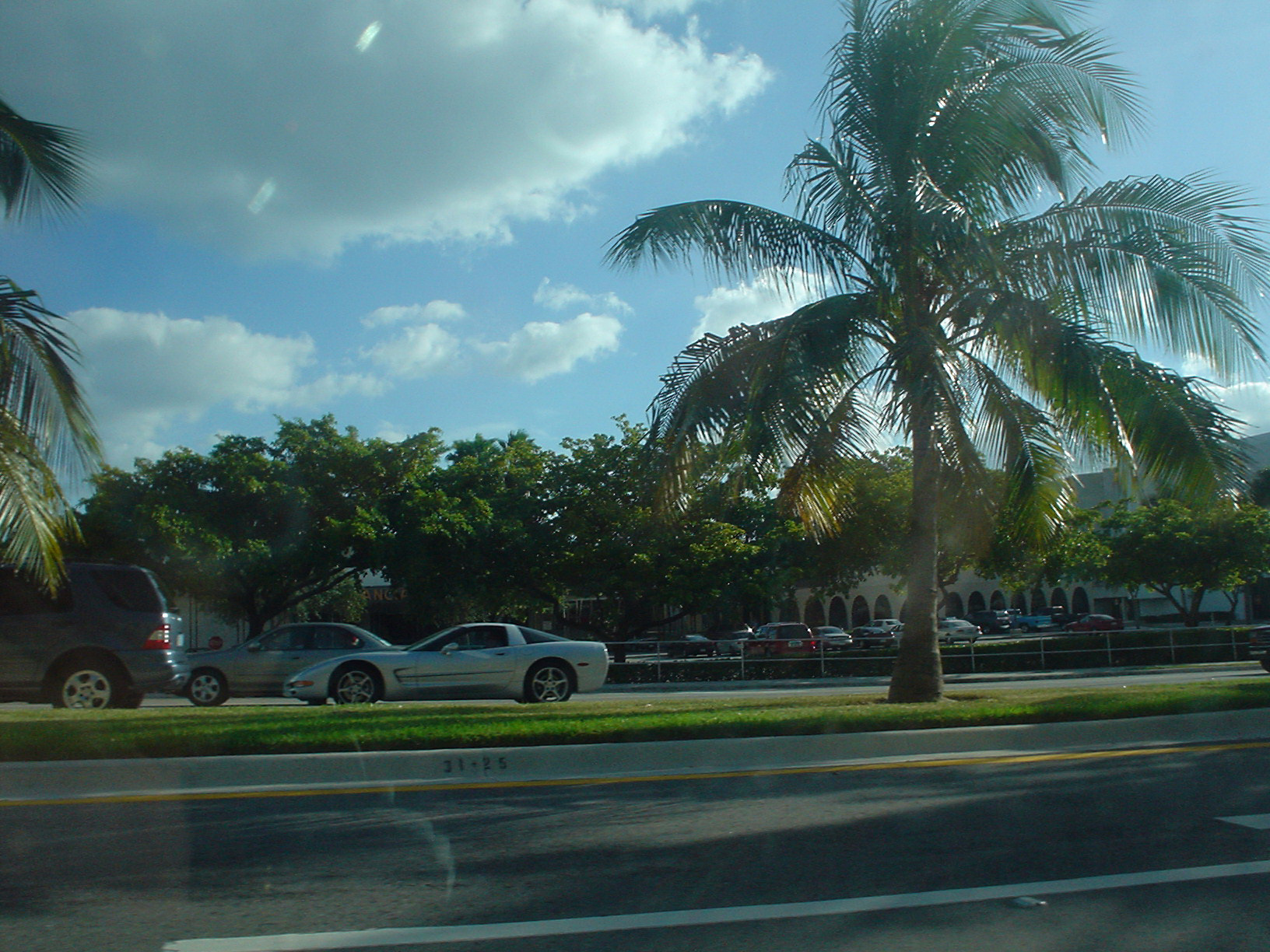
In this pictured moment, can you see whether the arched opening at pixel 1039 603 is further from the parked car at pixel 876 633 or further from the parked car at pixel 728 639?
the parked car at pixel 876 633

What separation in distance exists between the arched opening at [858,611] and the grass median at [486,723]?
181 feet

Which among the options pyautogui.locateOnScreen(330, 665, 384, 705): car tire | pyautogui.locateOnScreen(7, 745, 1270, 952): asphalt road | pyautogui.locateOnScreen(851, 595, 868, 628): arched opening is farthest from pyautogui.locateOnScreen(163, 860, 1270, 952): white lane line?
pyautogui.locateOnScreen(851, 595, 868, 628): arched opening

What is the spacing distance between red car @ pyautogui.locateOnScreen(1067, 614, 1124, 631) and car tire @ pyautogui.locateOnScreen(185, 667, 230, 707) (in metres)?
45.7

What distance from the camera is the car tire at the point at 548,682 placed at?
1619cm

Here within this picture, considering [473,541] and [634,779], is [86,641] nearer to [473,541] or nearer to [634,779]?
[634,779]

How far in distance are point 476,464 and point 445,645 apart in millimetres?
20313

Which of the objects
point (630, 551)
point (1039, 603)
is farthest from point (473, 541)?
point (1039, 603)

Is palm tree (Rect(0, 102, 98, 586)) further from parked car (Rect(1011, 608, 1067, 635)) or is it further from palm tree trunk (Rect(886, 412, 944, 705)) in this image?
parked car (Rect(1011, 608, 1067, 635))

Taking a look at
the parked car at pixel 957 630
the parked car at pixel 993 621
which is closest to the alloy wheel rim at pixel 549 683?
the parked car at pixel 957 630

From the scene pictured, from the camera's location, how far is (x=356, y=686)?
15.5 meters

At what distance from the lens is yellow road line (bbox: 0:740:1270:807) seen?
788cm

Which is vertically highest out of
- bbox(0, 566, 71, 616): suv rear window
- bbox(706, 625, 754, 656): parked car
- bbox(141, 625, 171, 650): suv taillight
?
bbox(0, 566, 71, 616): suv rear window

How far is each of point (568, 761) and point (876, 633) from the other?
39.4 metres

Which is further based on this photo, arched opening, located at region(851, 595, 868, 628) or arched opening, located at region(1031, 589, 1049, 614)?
arched opening, located at region(1031, 589, 1049, 614)
